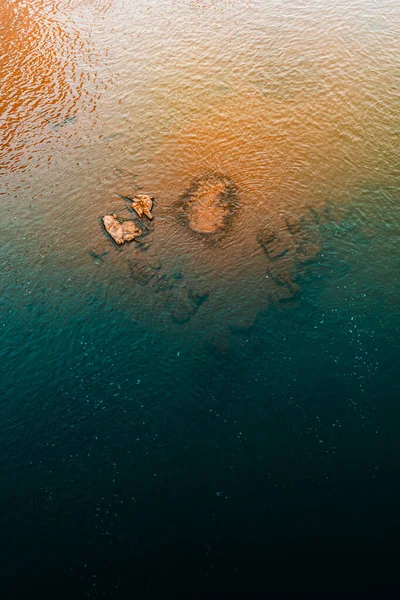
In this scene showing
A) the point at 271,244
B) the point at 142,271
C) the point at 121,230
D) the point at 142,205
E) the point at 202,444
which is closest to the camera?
the point at 202,444

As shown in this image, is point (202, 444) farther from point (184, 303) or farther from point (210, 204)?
point (210, 204)

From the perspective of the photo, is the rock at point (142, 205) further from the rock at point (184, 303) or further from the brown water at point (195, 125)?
the rock at point (184, 303)

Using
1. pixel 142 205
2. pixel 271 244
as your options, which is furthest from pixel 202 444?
pixel 142 205

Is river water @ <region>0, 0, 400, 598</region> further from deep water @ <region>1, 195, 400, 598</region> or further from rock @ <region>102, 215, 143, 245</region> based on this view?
rock @ <region>102, 215, 143, 245</region>

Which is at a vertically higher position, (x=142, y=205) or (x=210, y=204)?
(x=142, y=205)

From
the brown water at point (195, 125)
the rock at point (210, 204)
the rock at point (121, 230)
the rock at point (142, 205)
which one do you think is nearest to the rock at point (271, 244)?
the brown water at point (195, 125)

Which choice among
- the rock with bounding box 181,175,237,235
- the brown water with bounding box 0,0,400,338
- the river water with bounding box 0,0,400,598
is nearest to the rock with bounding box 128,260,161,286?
the river water with bounding box 0,0,400,598

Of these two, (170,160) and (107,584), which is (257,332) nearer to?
(107,584)
